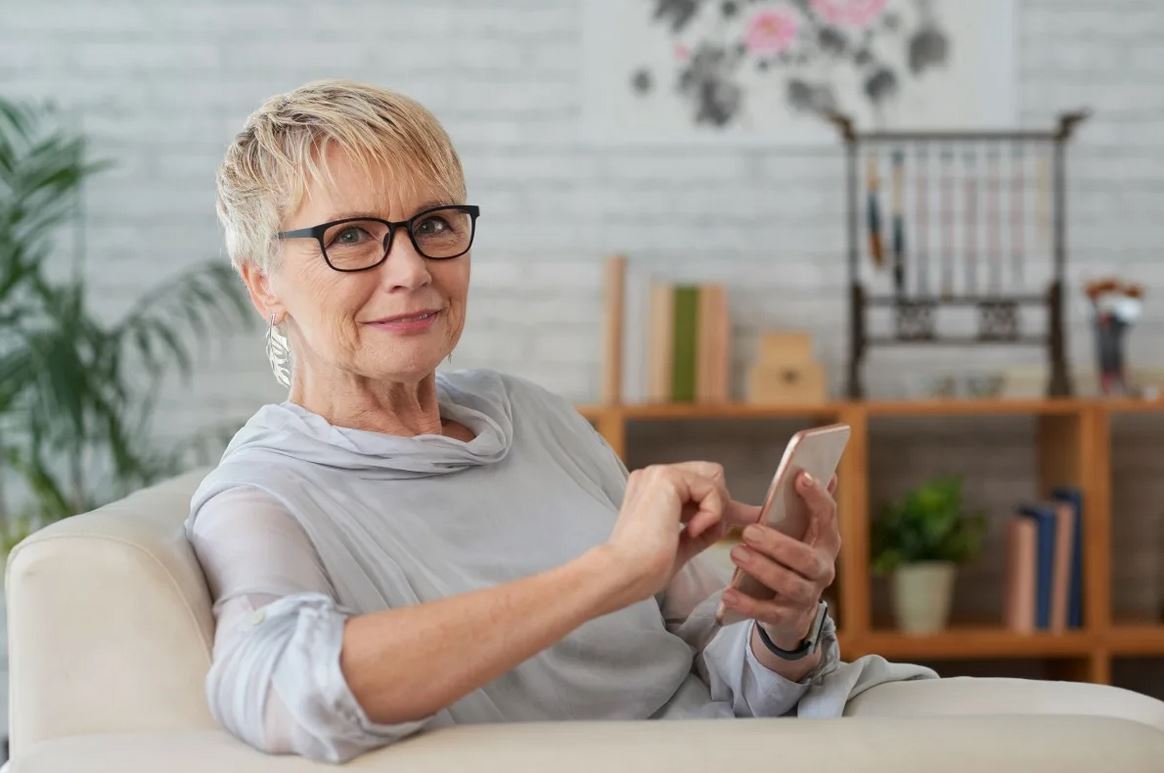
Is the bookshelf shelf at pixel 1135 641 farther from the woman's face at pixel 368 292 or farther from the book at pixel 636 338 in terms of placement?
the woman's face at pixel 368 292

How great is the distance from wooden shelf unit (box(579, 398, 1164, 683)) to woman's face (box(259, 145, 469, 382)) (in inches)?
70.6

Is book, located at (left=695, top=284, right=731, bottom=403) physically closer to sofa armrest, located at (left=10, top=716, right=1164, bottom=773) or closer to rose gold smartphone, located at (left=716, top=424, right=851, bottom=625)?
rose gold smartphone, located at (left=716, top=424, right=851, bottom=625)

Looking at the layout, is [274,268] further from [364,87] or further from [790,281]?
[790,281]

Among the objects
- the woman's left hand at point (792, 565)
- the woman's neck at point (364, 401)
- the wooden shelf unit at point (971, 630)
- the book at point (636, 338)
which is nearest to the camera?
the woman's left hand at point (792, 565)

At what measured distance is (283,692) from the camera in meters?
1.12

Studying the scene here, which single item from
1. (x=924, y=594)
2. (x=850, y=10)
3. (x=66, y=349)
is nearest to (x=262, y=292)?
(x=66, y=349)

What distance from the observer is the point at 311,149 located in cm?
145

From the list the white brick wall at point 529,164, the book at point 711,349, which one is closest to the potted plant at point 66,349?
the white brick wall at point 529,164

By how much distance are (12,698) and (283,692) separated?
0.31 m

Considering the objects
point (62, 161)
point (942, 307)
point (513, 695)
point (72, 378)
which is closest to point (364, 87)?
point (513, 695)

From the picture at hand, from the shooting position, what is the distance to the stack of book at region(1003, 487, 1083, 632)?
337cm

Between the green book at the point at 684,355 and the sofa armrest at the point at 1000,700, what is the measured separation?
6.13 ft

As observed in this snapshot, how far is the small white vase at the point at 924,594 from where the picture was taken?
11.0ft

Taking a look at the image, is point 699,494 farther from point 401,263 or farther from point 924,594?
point 924,594
